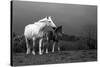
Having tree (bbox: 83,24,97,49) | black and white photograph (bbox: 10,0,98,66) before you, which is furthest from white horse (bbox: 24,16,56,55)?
tree (bbox: 83,24,97,49)

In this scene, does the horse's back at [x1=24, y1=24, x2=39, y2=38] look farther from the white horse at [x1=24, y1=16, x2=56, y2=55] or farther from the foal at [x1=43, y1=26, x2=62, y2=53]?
the foal at [x1=43, y1=26, x2=62, y2=53]

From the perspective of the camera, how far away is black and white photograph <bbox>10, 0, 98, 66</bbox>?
304 centimetres

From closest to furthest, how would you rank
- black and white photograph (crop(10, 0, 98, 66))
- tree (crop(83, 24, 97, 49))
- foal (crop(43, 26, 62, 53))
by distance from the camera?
black and white photograph (crop(10, 0, 98, 66))
foal (crop(43, 26, 62, 53))
tree (crop(83, 24, 97, 49))

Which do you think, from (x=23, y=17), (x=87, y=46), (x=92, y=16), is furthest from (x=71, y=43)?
(x=23, y=17)

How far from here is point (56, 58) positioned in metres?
3.23

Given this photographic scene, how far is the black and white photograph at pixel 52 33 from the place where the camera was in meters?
3.04

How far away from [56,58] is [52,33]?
0.36m

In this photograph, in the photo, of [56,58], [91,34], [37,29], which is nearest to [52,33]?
[37,29]

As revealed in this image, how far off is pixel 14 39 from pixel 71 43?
0.86 m

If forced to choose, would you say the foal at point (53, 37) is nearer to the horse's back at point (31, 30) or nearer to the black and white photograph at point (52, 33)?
the black and white photograph at point (52, 33)

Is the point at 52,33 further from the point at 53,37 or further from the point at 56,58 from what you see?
the point at 56,58

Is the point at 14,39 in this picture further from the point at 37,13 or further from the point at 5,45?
the point at 37,13

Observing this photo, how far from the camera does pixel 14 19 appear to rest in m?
3.00

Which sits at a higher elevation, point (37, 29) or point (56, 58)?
point (37, 29)
